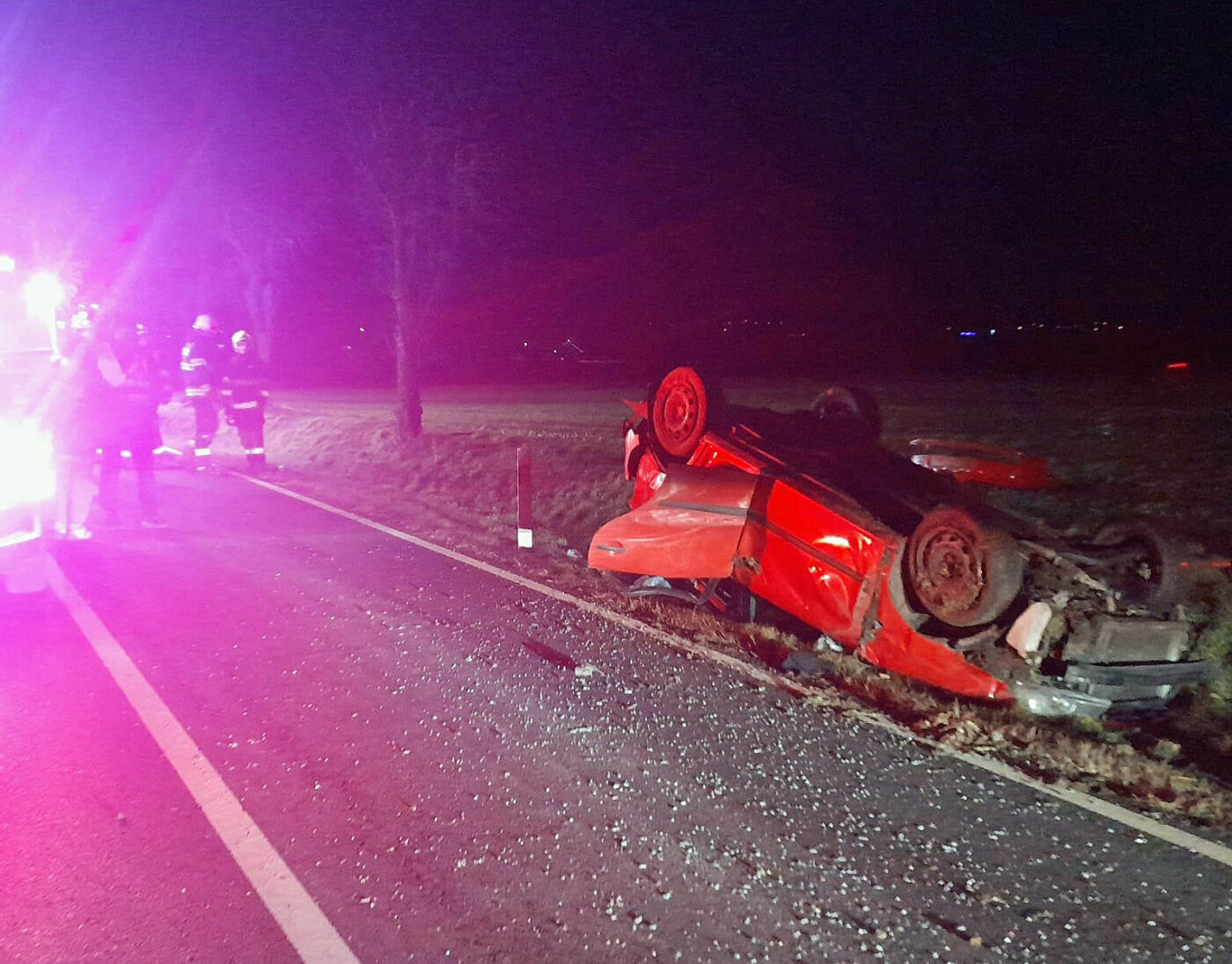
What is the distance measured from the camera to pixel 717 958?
2.71m

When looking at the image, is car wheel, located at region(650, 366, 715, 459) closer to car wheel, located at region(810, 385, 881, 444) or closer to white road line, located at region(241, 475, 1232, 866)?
car wheel, located at region(810, 385, 881, 444)

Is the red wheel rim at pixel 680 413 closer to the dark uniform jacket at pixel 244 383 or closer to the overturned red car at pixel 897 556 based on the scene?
the overturned red car at pixel 897 556

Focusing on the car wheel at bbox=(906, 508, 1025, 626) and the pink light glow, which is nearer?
the car wheel at bbox=(906, 508, 1025, 626)

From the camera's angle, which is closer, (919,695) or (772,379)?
(919,695)

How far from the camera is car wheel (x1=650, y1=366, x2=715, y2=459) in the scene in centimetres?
605

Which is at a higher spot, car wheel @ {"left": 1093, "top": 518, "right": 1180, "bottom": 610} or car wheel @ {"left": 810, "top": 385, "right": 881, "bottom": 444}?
car wheel @ {"left": 810, "top": 385, "right": 881, "bottom": 444}

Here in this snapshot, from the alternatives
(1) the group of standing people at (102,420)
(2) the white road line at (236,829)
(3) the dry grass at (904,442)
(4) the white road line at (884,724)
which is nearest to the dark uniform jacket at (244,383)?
(3) the dry grass at (904,442)

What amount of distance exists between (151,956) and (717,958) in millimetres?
1773

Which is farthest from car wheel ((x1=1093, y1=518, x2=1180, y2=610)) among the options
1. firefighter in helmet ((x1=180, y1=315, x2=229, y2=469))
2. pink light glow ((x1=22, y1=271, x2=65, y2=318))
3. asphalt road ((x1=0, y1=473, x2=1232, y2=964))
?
firefighter in helmet ((x1=180, y1=315, x2=229, y2=469))

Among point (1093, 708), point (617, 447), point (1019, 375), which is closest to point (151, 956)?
point (1093, 708)

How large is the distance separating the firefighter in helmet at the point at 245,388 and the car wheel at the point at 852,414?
8.62 metres

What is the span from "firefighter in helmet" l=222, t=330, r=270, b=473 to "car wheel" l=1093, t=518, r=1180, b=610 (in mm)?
10897

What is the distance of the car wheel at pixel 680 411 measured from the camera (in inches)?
238

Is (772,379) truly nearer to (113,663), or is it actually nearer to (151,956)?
(113,663)
